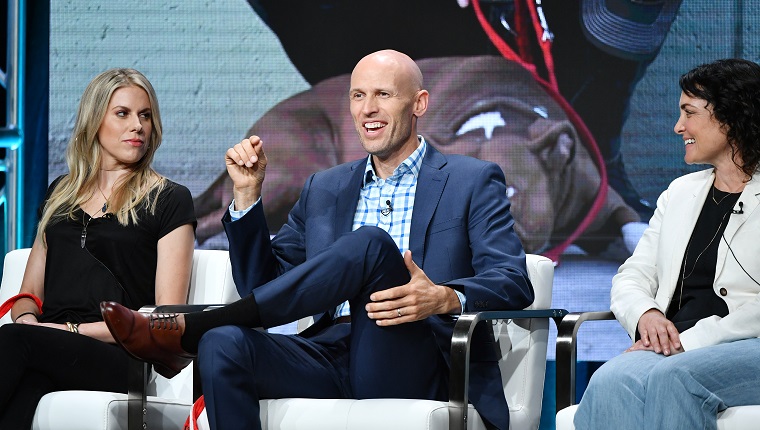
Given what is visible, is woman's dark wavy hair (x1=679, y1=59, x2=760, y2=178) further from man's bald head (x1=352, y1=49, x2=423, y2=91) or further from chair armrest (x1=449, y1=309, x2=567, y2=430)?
chair armrest (x1=449, y1=309, x2=567, y2=430)

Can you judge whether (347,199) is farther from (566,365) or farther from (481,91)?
(481,91)

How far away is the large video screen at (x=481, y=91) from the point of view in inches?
185

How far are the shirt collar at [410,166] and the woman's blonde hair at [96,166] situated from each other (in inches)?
29.6

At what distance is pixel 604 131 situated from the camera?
186 inches

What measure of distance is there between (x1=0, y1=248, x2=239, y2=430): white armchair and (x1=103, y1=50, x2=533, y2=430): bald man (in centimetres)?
31

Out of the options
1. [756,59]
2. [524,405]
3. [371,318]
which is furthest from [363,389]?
[756,59]

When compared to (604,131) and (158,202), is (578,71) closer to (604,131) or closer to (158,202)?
(604,131)

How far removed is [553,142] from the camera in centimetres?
474

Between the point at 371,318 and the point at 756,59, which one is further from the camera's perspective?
the point at 756,59

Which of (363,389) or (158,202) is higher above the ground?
(158,202)

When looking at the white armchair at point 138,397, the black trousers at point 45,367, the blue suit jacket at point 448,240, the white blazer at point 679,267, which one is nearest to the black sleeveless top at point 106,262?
the white armchair at point 138,397

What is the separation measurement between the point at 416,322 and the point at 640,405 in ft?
2.09

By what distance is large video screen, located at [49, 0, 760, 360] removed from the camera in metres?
4.71

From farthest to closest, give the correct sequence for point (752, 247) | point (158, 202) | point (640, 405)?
point (158, 202) < point (752, 247) < point (640, 405)
